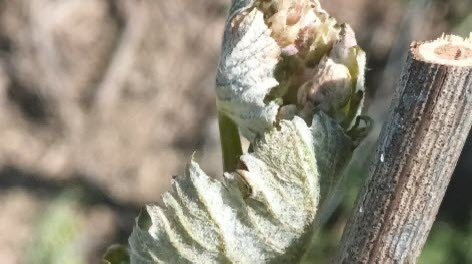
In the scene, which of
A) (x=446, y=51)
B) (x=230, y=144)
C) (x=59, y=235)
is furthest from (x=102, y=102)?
(x=446, y=51)

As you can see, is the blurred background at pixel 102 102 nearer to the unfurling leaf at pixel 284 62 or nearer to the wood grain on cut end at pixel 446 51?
the unfurling leaf at pixel 284 62

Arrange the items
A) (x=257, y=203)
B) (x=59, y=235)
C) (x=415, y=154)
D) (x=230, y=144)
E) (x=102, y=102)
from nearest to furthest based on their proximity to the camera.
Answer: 1. (x=415, y=154)
2. (x=257, y=203)
3. (x=230, y=144)
4. (x=59, y=235)
5. (x=102, y=102)

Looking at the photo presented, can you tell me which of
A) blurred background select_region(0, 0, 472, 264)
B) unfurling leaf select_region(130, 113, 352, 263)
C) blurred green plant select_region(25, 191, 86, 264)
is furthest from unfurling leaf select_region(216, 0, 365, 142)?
blurred background select_region(0, 0, 472, 264)

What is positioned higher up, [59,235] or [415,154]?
[59,235]

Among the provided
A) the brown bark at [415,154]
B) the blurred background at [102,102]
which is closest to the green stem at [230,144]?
the brown bark at [415,154]

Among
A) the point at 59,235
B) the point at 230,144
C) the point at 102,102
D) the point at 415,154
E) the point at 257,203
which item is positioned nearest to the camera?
the point at 415,154

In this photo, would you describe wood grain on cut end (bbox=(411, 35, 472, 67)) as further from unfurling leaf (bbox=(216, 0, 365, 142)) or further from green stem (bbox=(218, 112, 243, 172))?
green stem (bbox=(218, 112, 243, 172))

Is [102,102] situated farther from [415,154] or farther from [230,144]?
[415,154]
